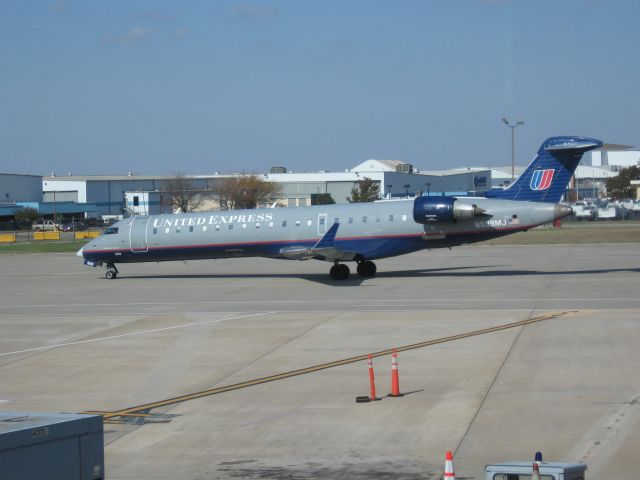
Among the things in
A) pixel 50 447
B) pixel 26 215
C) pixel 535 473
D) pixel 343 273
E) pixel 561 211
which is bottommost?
pixel 343 273

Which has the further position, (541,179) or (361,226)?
(361,226)

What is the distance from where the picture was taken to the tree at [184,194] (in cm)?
10312

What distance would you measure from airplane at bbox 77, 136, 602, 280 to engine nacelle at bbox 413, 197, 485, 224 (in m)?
0.04

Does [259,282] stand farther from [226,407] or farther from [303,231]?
[226,407]

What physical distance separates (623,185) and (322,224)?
150 meters

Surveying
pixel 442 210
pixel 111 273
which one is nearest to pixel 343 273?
pixel 442 210

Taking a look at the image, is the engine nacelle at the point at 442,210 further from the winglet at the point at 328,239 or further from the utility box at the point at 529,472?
the utility box at the point at 529,472

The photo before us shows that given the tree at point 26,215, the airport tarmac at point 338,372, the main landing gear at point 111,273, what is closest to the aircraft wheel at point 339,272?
the airport tarmac at point 338,372

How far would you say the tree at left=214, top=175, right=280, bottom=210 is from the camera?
9794 cm

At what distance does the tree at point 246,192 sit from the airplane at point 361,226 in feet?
187

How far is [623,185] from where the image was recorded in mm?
173875

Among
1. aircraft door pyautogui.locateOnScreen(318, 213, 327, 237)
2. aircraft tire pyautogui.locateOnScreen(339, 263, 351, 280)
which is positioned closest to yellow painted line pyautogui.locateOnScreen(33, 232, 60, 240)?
aircraft door pyautogui.locateOnScreen(318, 213, 327, 237)

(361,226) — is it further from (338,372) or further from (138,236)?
(338,372)

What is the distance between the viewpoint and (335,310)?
26.4m
